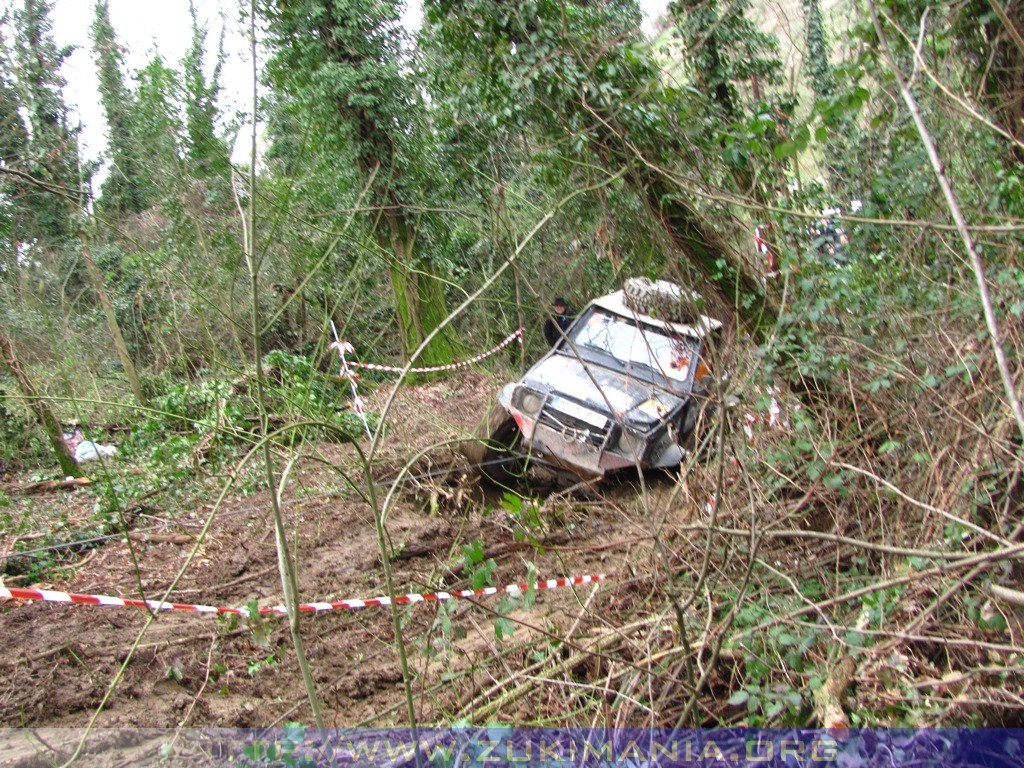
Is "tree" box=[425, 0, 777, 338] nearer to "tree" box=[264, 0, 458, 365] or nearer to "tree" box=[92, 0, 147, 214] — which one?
"tree" box=[264, 0, 458, 365]

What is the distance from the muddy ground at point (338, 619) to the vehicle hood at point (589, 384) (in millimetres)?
730

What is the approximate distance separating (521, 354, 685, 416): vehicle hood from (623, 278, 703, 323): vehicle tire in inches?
33.4

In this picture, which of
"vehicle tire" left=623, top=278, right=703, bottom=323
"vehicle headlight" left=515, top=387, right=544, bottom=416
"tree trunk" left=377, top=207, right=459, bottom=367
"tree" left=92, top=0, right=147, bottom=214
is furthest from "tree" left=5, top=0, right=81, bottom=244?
"vehicle tire" left=623, top=278, right=703, bottom=323

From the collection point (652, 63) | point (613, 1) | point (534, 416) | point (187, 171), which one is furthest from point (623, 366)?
point (187, 171)

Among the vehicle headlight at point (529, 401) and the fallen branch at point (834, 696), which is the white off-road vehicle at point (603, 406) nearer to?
the vehicle headlight at point (529, 401)

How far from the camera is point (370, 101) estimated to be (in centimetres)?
1233

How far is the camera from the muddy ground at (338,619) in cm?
380

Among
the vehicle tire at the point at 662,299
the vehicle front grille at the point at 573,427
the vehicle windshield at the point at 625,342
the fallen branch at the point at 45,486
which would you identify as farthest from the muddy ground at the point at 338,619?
the vehicle tire at the point at 662,299

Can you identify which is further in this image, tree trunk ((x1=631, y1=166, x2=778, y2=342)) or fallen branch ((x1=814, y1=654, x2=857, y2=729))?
tree trunk ((x1=631, y1=166, x2=778, y2=342))

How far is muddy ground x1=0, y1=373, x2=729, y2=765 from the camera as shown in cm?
380

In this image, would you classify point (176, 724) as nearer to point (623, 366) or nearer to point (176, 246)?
point (623, 366)

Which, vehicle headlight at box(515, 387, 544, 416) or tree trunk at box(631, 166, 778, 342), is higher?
tree trunk at box(631, 166, 778, 342)

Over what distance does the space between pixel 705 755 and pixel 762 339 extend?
3.74 metres

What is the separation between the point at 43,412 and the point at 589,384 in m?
5.79
